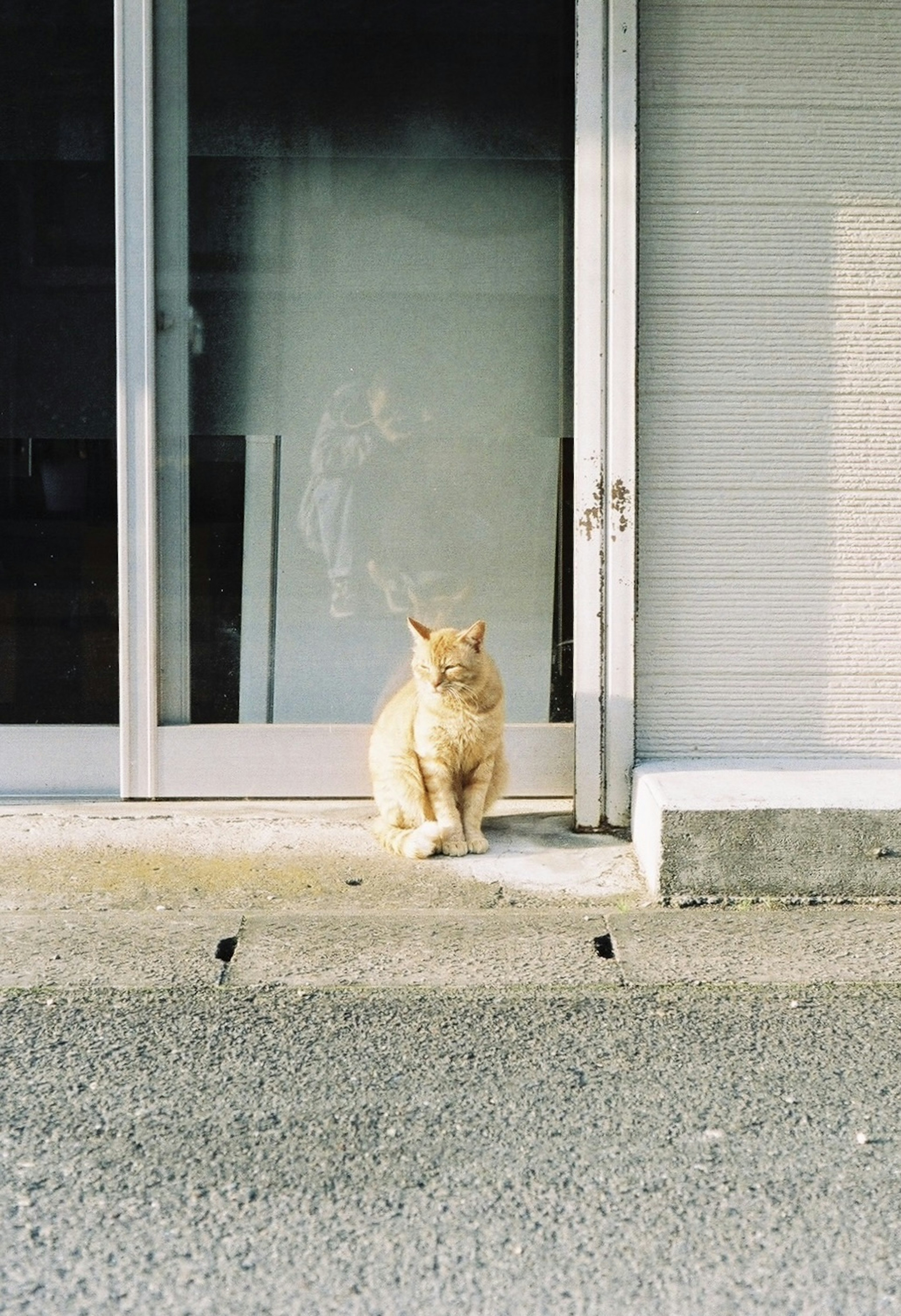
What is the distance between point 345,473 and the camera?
4848 millimetres

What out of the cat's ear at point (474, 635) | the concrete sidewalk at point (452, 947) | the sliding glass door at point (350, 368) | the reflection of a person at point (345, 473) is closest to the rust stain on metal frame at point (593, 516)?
the sliding glass door at point (350, 368)

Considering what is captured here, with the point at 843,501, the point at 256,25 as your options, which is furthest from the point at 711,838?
the point at 256,25

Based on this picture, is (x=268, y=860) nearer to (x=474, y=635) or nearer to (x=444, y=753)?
(x=444, y=753)

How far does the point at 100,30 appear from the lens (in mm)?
4637

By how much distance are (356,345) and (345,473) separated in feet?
1.40

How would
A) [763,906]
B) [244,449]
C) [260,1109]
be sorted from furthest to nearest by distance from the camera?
1. [244,449]
2. [763,906]
3. [260,1109]

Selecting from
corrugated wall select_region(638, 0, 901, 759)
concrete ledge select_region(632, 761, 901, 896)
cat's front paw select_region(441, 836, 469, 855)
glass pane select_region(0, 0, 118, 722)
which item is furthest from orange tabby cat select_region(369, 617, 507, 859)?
glass pane select_region(0, 0, 118, 722)

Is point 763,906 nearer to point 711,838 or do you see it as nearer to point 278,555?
point 711,838

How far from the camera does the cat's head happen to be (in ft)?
14.4

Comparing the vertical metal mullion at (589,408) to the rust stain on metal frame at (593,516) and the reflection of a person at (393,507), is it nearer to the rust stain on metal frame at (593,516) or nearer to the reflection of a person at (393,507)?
the rust stain on metal frame at (593,516)

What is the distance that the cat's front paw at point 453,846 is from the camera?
14.3ft

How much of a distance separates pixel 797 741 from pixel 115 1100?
8.60 ft

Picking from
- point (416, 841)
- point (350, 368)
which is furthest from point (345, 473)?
point (416, 841)

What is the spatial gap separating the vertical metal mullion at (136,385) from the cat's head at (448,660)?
925mm
